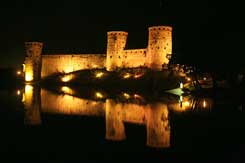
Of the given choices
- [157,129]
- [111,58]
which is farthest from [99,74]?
[157,129]

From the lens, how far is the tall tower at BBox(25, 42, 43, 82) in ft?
174

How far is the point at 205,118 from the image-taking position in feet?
44.3

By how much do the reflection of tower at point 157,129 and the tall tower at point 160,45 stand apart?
933 inches

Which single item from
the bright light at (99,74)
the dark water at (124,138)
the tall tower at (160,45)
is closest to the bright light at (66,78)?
the bright light at (99,74)

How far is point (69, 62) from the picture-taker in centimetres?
5184

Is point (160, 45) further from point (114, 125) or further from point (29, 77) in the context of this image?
point (114, 125)

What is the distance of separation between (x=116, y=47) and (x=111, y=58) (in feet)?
4.94

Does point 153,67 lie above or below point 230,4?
below

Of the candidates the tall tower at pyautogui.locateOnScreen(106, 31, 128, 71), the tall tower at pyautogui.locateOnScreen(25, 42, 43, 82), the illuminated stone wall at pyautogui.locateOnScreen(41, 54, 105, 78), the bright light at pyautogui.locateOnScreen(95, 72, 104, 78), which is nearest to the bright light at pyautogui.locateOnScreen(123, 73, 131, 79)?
the tall tower at pyautogui.locateOnScreen(106, 31, 128, 71)

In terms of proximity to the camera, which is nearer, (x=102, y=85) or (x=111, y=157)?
(x=111, y=157)

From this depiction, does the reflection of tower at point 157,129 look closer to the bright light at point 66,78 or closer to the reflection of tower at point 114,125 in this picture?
the reflection of tower at point 114,125

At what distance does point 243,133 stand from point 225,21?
18.6 m

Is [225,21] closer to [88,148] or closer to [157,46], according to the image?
[157,46]

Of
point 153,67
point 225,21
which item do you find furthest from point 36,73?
point 225,21
